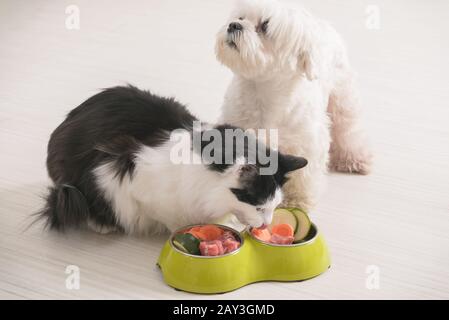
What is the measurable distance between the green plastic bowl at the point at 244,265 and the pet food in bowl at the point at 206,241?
0.8 inches

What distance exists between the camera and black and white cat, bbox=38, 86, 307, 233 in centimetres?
198

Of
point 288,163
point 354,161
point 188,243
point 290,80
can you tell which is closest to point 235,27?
point 290,80

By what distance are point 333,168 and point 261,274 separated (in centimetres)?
94

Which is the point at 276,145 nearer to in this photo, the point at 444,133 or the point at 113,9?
the point at 444,133

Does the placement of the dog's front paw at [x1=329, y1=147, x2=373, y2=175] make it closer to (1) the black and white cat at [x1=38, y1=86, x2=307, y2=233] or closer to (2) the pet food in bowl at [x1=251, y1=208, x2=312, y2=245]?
(2) the pet food in bowl at [x1=251, y1=208, x2=312, y2=245]

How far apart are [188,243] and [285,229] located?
0.32 m

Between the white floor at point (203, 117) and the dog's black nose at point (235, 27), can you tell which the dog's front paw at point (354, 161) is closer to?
the white floor at point (203, 117)

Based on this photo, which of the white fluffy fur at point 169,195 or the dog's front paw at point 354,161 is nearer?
the white fluffy fur at point 169,195

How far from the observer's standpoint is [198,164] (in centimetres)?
201

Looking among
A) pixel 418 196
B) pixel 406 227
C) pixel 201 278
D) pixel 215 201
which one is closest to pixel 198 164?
pixel 215 201

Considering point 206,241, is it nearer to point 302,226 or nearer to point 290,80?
point 302,226

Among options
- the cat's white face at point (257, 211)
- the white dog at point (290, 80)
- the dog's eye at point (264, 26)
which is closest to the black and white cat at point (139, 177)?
the cat's white face at point (257, 211)

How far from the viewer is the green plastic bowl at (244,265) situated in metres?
1.90

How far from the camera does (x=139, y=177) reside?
2088 mm
